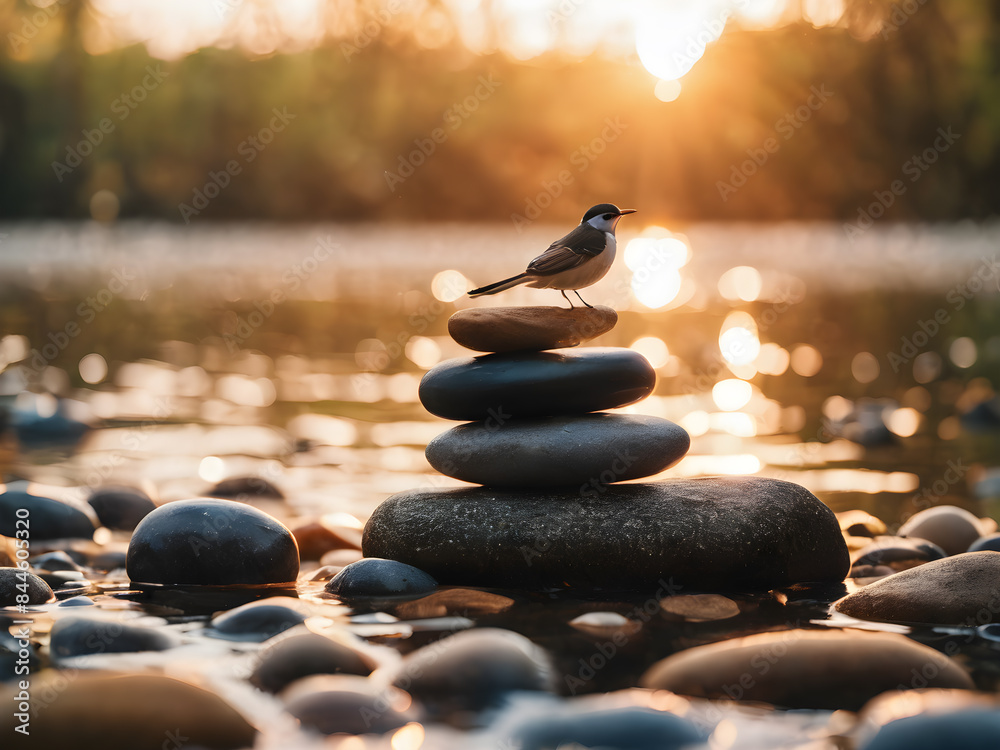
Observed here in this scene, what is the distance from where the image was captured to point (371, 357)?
14508mm

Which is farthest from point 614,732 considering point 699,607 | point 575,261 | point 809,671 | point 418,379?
point 418,379

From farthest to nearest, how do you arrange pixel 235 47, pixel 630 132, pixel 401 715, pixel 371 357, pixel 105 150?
pixel 235 47, pixel 105 150, pixel 630 132, pixel 371 357, pixel 401 715

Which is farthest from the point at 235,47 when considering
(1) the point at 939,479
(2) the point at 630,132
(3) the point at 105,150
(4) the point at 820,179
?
(1) the point at 939,479

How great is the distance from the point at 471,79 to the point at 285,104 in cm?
1969

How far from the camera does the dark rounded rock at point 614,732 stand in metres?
2.97

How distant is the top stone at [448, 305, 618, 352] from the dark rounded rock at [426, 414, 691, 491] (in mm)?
418

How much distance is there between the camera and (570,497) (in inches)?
203

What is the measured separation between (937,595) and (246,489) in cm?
455

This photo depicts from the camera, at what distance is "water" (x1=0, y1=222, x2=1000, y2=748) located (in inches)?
288

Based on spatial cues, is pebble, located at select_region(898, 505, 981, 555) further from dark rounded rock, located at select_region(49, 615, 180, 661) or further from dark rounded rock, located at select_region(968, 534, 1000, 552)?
dark rounded rock, located at select_region(49, 615, 180, 661)

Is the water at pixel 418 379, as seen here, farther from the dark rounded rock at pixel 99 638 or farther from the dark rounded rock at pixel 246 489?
the dark rounded rock at pixel 99 638

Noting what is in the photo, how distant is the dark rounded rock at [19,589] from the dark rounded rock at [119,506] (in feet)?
6.38

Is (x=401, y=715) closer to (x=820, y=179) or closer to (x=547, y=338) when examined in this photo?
(x=547, y=338)

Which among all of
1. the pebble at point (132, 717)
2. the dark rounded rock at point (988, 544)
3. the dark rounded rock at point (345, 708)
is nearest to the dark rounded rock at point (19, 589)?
the pebble at point (132, 717)
